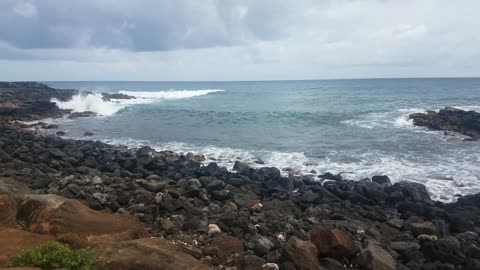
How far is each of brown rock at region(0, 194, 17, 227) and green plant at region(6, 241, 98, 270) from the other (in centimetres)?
181

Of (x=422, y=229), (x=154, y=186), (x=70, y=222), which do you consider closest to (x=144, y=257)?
(x=70, y=222)

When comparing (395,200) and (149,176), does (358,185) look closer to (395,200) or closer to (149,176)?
(395,200)

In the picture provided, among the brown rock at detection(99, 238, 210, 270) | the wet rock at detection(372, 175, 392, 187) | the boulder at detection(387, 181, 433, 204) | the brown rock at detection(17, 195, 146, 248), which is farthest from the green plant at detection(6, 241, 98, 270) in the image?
the wet rock at detection(372, 175, 392, 187)

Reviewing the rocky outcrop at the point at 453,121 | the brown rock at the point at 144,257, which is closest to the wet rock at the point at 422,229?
the brown rock at the point at 144,257

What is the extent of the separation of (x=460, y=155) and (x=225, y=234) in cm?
1385

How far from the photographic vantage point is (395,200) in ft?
36.8

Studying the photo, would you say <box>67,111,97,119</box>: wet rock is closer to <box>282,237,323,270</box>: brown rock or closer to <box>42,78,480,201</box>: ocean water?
<box>42,78,480,201</box>: ocean water

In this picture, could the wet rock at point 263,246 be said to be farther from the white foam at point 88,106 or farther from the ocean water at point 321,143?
the white foam at point 88,106

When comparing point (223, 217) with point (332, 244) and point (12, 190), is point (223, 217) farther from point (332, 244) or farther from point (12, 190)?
point (12, 190)

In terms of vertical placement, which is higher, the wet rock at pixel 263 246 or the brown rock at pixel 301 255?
the brown rock at pixel 301 255

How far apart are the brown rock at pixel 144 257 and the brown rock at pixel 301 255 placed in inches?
66.3

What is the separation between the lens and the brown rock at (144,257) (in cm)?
423

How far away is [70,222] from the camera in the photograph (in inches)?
211

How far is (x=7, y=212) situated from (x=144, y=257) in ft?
8.86
